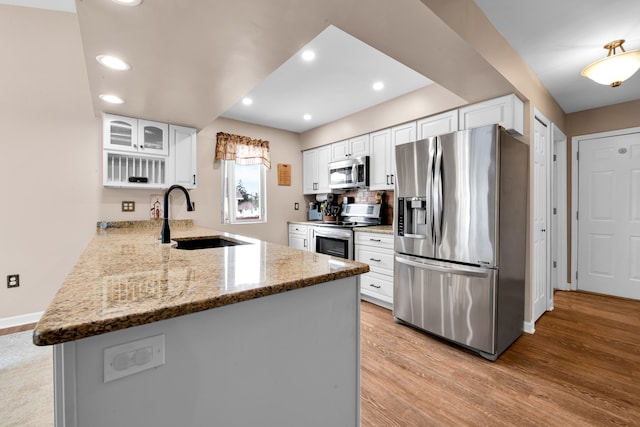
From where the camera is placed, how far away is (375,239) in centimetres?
318

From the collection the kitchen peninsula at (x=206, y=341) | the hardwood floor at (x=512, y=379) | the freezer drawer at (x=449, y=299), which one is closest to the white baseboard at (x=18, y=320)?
the kitchen peninsula at (x=206, y=341)

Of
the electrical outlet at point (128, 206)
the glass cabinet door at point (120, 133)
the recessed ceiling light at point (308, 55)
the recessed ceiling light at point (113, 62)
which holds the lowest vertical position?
the electrical outlet at point (128, 206)

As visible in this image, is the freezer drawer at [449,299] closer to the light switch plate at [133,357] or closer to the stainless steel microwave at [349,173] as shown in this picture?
the stainless steel microwave at [349,173]

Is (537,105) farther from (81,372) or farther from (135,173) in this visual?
(135,173)

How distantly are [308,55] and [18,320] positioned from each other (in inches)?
148

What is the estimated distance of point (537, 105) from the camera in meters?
2.71

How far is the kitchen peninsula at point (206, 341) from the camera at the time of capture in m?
0.62

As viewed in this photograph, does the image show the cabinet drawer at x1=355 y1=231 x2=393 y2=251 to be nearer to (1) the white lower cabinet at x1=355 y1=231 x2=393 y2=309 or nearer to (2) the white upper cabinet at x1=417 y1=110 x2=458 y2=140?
(1) the white lower cabinet at x1=355 y1=231 x2=393 y2=309

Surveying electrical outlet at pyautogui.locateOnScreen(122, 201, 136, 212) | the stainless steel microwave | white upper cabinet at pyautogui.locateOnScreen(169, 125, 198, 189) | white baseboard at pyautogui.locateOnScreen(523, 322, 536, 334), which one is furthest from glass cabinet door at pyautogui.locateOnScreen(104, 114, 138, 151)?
white baseboard at pyautogui.locateOnScreen(523, 322, 536, 334)

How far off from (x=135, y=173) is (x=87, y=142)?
64cm

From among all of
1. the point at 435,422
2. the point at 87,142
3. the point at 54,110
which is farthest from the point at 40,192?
the point at 435,422

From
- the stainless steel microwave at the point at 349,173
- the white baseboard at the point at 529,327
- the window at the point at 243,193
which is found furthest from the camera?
the window at the point at 243,193

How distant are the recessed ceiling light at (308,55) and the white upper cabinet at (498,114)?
152 cm

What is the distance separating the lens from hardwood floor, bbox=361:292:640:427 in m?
1.57
